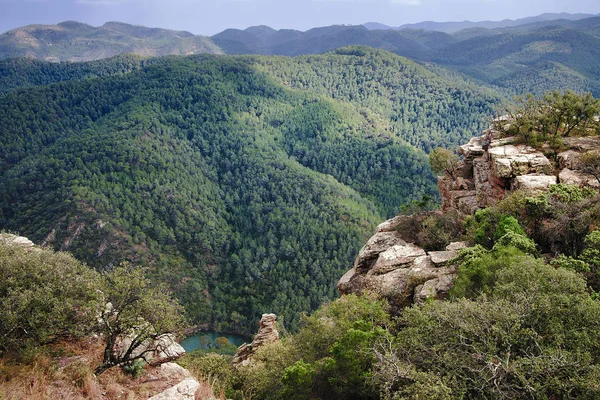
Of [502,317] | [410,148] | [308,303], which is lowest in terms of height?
[308,303]

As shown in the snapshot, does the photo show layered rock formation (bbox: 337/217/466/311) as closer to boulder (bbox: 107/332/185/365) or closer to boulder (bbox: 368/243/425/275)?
boulder (bbox: 368/243/425/275)

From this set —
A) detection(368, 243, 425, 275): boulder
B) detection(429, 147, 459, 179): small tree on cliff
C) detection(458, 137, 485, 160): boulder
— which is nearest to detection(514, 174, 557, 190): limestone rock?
detection(368, 243, 425, 275): boulder

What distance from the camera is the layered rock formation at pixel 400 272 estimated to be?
26078 millimetres

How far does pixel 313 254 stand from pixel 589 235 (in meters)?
105

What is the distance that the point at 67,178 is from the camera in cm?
12975

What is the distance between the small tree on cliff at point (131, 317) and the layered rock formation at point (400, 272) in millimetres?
15533

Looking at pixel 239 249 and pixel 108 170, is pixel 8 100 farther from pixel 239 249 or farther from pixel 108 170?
pixel 239 249

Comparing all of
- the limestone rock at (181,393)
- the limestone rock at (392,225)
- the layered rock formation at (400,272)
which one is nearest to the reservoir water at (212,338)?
the limestone rock at (392,225)

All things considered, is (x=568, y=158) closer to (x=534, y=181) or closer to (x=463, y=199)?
(x=534, y=181)

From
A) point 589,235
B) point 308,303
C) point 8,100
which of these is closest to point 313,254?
point 308,303

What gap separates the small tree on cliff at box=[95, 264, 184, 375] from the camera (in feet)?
59.7

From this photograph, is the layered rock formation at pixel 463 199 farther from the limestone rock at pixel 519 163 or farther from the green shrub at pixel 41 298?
the green shrub at pixel 41 298

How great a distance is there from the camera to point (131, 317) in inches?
728

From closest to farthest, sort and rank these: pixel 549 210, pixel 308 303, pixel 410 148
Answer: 1. pixel 549 210
2. pixel 308 303
3. pixel 410 148
